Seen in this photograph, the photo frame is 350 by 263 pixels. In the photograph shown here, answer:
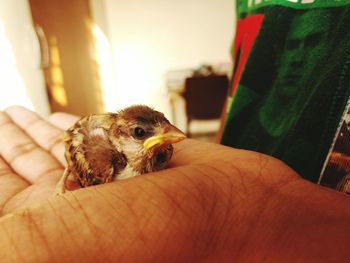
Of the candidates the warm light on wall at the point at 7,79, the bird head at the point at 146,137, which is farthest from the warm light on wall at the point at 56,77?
the bird head at the point at 146,137

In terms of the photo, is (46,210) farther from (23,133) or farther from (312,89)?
(23,133)

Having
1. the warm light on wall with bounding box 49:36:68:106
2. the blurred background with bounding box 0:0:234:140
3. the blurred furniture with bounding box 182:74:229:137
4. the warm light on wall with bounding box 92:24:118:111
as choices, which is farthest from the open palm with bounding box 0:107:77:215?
the warm light on wall with bounding box 92:24:118:111

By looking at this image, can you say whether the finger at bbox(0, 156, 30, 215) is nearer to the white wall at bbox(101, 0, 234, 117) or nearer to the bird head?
the bird head

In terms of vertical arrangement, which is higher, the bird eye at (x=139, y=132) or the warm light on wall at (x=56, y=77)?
the bird eye at (x=139, y=132)

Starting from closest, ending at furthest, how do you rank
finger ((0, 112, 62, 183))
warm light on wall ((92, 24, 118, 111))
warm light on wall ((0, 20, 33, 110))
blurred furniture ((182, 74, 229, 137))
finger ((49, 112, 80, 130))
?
1. finger ((0, 112, 62, 183))
2. warm light on wall ((0, 20, 33, 110))
3. finger ((49, 112, 80, 130))
4. blurred furniture ((182, 74, 229, 137))
5. warm light on wall ((92, 24, 118, 111))

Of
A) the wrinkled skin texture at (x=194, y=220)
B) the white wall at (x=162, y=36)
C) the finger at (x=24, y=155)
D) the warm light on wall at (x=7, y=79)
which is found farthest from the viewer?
the white wall at (x=162, y=36)

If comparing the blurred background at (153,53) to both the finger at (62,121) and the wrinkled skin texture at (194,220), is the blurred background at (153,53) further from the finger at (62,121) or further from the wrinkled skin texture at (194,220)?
the wrinkled skin texture at (194,220)
